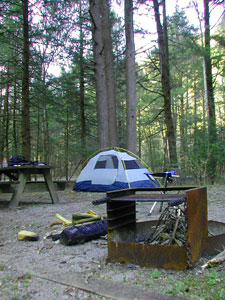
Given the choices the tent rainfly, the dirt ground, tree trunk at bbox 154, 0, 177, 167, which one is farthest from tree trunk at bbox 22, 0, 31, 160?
the dirt ground

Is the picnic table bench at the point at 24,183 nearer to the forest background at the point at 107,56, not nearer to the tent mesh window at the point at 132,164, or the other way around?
the tent mesh window at the point at 132,164

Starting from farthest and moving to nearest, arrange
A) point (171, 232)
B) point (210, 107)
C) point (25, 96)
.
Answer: point (210, 107) → point (25, 96) → point (171, 232)

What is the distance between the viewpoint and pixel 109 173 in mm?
8305

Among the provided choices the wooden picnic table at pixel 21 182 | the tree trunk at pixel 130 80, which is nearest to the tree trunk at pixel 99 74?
the tree trunk at pixel 130 80

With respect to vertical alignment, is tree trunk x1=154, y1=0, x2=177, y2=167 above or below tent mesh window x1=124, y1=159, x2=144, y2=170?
above

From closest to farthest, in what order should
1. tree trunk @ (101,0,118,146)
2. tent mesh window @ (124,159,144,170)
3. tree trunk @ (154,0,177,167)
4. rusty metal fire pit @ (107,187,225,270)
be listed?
1. rusty metal fire pit @ (107,187,225,270)
2. tent mesh window @ (124,159,144,170)
3. tree trunk @ (101,0,118,146)
4. tree trunk @ (154,0,177,167)

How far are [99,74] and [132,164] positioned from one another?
4649mm

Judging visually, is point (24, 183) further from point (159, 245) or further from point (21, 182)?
point (159, 245)

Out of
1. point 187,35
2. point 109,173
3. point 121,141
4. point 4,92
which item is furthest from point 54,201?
point 4,92

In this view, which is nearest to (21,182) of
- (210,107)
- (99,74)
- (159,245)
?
(159,245)

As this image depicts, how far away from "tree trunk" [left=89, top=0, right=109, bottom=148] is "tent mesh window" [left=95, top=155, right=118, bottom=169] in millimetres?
2474

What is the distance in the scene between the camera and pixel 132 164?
27.8 ft

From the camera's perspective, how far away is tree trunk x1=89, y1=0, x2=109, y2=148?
11320 mm

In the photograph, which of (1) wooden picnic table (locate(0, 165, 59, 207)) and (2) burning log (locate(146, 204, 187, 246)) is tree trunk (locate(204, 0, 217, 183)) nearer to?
(1) wooden picnic table (locate(0, 165, 59, 207))
